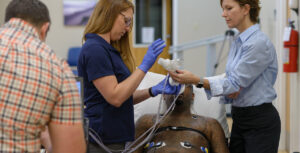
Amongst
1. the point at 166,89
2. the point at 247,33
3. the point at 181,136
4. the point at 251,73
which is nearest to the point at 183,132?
the point at 181,136

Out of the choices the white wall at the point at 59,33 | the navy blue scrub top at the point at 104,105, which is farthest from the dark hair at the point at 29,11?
the white wall at the point at 59,33

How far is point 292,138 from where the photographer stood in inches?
124

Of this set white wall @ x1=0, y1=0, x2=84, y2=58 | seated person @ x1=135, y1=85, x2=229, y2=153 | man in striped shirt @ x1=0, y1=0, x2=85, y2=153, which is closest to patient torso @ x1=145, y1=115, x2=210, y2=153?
seated person @ x1=135, y1=85, x2=229, y2=153

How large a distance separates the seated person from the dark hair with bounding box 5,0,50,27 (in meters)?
1.08

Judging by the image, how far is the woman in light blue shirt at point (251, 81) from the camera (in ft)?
6.04

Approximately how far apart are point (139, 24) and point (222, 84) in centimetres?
570

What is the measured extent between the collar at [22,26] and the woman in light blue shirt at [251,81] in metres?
0.98

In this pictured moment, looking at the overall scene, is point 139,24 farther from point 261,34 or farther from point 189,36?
point 261,34

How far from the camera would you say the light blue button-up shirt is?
6.02 ft

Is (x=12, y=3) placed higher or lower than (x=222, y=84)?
higher

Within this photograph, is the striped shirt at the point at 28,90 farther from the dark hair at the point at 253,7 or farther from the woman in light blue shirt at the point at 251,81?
the dark hair at the point at 253,7

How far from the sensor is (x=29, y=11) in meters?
1.08

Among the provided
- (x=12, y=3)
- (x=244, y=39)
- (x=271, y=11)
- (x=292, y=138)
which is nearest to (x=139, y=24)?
(x=271, y=11)

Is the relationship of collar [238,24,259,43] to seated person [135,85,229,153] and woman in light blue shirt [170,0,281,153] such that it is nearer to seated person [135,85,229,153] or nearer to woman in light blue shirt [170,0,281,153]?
woman in light blue shirt [170,0,281,153]
